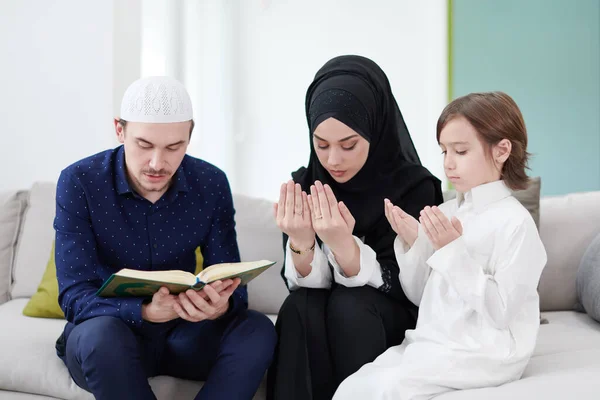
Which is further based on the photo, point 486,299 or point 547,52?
point 547,52

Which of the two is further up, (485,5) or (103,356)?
(485,5)

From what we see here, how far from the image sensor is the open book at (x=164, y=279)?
1.50m

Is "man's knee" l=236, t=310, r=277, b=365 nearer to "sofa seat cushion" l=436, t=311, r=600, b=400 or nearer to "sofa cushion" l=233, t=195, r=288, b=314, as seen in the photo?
"sofa seat cushion" l=436, t=311, r=600, b=400

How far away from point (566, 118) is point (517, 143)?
1.68 metres

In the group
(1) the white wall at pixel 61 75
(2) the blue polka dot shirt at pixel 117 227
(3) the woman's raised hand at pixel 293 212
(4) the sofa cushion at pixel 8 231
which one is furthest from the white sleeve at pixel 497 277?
(1) the white wall at pixel 61 75

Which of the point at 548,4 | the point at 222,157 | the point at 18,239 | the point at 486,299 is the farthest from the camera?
the point at 222,157

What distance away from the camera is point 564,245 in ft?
7.75

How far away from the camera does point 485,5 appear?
10.8ft

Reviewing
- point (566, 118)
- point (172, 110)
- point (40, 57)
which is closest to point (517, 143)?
point (172, 110)

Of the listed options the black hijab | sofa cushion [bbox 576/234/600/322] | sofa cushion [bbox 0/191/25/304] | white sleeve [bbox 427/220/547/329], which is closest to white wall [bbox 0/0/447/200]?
sofa cushion [bbox 0/191/25/304]

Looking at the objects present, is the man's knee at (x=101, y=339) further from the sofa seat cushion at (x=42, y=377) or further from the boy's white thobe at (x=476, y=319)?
the boy's white thobe at (x=476, y=319)

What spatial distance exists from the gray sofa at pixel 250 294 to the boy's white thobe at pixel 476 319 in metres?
0.06

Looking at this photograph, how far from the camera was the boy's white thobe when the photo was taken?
1.55 m

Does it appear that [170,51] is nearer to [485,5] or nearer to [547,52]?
[485,5]
